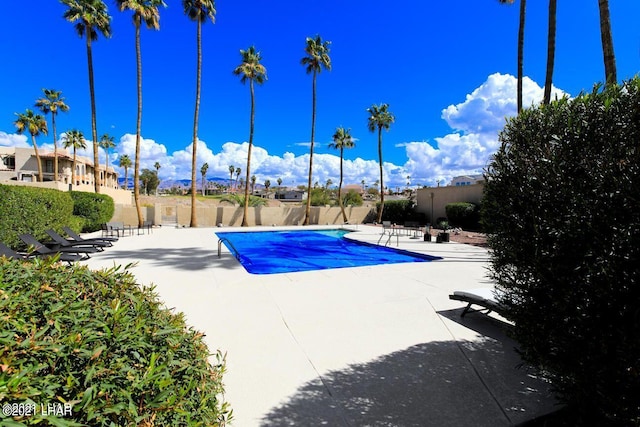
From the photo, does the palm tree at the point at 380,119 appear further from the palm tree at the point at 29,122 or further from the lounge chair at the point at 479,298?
the palm tree at the point at 29,122

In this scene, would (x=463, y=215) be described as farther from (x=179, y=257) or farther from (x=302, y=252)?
(x=179, y=257)

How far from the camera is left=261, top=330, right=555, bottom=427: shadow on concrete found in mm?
2586

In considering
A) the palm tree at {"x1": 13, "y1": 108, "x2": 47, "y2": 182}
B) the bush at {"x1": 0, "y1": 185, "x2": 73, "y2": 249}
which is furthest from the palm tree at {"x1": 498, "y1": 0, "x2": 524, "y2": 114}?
the palm tree at {"x1": 13, "y1": 108, "x2": 47, "y2": 182}

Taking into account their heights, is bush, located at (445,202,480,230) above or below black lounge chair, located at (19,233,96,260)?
above

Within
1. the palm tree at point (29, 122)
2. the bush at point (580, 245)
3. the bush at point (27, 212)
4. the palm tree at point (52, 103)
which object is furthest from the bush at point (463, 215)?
the palm tree at point (29, 122)

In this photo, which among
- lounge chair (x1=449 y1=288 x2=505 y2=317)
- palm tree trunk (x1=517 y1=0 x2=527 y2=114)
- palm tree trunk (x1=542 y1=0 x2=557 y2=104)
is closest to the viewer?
lounge chair (x1=449 y1=288 x2=505 y2=317)

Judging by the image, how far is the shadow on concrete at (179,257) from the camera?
8859 millimetres

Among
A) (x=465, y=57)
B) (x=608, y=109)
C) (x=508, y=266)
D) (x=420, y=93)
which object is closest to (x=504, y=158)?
(x=608, y=109)

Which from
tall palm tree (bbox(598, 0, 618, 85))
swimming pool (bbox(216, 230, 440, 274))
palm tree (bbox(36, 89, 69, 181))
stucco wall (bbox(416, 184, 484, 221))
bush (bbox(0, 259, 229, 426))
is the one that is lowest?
swimming pool (bbox(216, 230, 440, 274))

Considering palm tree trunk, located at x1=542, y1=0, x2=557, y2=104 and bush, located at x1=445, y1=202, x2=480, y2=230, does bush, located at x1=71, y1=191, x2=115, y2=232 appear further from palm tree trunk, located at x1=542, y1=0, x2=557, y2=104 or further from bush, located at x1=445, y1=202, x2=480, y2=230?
bush, located at x1=445, y1=202, x2=480, y2=230

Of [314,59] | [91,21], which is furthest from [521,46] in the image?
[91,21]

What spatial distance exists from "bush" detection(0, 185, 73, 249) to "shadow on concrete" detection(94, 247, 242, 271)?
2.65 m

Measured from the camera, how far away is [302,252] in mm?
15000

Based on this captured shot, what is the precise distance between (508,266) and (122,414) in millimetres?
2794
